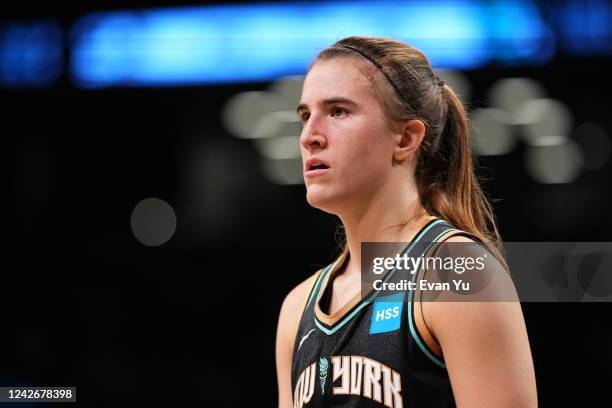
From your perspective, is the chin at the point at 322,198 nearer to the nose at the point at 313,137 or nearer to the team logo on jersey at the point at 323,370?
the nose at the point at 313,137

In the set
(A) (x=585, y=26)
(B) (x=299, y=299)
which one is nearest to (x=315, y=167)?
(B) (x=299, y=299)

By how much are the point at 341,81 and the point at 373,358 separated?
704 millimetres

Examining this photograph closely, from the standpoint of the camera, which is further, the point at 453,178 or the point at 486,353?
the point at 453,178

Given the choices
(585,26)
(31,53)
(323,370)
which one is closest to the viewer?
(323,370)

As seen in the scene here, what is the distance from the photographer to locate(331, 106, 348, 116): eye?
6.71ft

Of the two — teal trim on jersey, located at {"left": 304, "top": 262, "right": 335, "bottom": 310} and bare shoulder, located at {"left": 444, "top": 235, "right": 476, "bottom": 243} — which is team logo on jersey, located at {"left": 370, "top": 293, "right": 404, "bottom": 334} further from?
teal trim on jersey, located at {"left": 304, "top": 262, "right": 335, "bottom": 310}

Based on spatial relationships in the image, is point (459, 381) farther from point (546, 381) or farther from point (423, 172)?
point (546, 381)

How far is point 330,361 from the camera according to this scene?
1.97 metres

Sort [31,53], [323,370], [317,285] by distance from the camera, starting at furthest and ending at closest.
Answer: [31,53] < [317,285] < [323,370]

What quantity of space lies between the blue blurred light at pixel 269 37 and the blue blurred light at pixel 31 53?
13cm

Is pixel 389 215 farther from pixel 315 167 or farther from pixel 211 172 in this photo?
pixel 211 172

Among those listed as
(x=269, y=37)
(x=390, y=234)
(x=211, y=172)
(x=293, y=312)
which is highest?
(x=269, y=37)

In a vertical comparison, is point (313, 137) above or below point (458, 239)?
above

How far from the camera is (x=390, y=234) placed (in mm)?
2086
